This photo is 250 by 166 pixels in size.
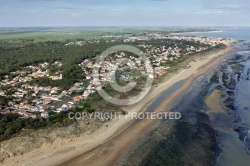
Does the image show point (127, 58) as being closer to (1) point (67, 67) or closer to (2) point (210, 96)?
(1) point (67, 67)

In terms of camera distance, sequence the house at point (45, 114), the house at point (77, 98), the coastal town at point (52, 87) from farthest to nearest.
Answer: the house at point (77, 98)
the coastal town at point (52, 87)
the house at point (45, 114)

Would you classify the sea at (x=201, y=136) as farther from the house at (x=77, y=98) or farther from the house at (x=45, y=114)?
the house at (x=77, y=98)

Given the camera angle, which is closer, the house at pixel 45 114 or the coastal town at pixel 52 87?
the house at pixel 45 114

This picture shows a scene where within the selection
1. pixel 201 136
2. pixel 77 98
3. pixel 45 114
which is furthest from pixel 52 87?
pixel 201 136

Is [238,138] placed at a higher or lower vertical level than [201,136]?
lower

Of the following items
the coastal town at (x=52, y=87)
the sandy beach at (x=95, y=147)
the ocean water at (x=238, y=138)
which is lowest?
the ocean water at (x=238, y=138)

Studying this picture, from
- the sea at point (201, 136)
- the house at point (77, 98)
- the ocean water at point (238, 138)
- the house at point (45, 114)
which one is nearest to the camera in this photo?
the sea at point (201, 136)

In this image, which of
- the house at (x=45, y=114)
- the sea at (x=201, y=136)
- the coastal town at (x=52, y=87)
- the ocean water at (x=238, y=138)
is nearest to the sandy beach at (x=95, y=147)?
the sea at (x=201, y=136)

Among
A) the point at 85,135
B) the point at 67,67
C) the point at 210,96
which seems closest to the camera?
the point at 85,135

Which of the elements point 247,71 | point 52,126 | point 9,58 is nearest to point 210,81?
point 247,71

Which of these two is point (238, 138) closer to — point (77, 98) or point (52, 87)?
point (77, 98)

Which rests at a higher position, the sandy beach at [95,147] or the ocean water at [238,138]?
the sandy beach at [95,147]
